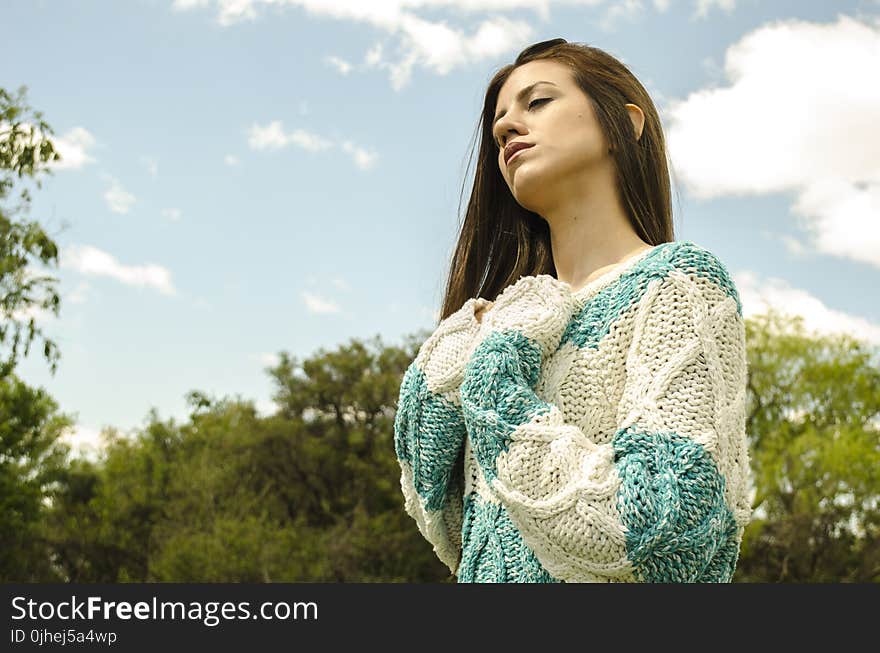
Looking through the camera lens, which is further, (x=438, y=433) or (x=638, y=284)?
(x=438, y=433)

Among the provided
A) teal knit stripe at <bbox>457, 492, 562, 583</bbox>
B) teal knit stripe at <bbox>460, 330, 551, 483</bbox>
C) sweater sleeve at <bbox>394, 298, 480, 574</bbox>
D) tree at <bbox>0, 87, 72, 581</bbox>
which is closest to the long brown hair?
sweater sleeve at <bbox>394, 298, 480, 574</bbox>

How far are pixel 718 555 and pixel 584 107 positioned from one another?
1.12 metres

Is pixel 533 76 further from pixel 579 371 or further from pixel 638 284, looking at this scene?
pixel 579 371

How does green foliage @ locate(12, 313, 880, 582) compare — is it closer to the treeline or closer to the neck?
the treeline

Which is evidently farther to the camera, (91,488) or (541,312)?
(91,488)

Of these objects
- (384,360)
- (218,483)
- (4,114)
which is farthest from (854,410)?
(4,114)

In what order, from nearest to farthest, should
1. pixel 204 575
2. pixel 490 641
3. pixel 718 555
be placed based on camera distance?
pixel 490 641, pixel 718 555, pixel 204 575

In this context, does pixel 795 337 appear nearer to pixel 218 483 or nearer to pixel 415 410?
pixel 218 483

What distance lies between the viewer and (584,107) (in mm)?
2461

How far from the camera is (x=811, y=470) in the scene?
25750 mm

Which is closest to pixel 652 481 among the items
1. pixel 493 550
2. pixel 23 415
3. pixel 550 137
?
pixel 493 550

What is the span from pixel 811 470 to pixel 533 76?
25446 millimetres

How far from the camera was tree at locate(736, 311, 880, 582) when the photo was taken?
994 inches

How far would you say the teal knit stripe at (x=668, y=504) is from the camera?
1.86 metres
